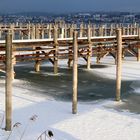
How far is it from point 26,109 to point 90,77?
8264mm

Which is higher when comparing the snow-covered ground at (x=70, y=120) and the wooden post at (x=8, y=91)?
the wooden post at (x=8, y=91)

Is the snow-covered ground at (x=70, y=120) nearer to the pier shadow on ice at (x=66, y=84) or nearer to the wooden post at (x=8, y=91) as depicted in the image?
the wooden post at (x=8, y=91)

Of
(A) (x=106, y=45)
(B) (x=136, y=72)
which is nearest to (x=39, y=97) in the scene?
(B) (x=136, y=72)

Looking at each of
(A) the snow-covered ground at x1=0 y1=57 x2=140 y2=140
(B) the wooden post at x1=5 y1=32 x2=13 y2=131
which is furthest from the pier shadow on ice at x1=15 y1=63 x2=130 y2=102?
(B) the wooden post at x1=5 y1=32 x2=13 y2=131

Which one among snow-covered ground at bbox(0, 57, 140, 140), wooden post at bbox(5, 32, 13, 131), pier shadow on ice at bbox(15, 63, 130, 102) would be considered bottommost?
snow-covered ground at bbox(0, 57, 140, 140)

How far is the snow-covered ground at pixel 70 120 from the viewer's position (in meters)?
11.9

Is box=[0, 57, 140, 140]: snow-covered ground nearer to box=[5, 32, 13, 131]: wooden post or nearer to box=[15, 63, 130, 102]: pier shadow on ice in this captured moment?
box=[5, 32, 13, 131]: wooden post

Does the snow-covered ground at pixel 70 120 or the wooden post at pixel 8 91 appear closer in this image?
the snow-covered ground at pixel 70 120

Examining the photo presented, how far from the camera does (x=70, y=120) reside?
13.3 metres

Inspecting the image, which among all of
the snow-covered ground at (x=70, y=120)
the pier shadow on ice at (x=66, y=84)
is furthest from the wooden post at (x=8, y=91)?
the pier shadow on ice at (x=66, y=84)

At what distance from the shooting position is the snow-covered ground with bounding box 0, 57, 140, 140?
1188 cm

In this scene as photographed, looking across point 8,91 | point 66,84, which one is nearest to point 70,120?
point 8,91

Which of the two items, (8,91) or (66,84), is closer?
(8,91)

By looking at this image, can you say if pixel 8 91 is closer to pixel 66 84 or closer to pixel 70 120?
pixel 70 120
